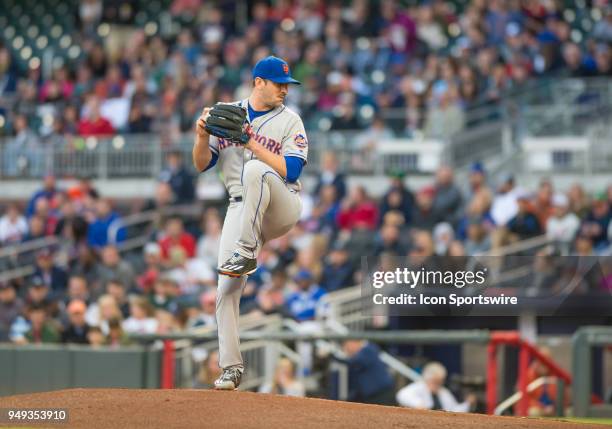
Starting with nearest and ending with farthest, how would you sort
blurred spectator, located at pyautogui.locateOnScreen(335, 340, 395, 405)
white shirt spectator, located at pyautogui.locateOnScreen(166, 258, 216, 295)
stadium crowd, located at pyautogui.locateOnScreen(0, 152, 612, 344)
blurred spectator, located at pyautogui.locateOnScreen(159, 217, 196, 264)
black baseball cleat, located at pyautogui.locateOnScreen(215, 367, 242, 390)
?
black baseball cleat, located at pyautogui.locateOnScreen(215, 367, 242, 390) < blurred spectator, located at pyautogui.locateOnScreen(335, 340, 395, 405) < stadium crowd, located at pyautogui.locateOnScreen(0, 152, 612, 344) < white shirt spectator, located at pyautogui.locateOnScreen(166, 258, 216, 295) < blurred spectator, located at pyautogui.locateOnScreen(159, 217, 196, 264)

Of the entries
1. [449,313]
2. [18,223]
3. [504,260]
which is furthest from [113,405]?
[18,223]

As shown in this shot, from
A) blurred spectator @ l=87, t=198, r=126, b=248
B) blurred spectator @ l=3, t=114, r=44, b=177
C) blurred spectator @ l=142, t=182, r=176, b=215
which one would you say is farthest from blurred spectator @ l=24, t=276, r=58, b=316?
blurred spectator @ l=3, t=114, r=44, b=177

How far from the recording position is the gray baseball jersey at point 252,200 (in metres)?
8.36

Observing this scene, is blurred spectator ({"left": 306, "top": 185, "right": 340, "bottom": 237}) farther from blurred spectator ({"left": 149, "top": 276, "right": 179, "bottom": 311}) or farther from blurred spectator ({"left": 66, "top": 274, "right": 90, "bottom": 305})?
blurred spectator ({"left": 66, "top": 274, "right": 90, "bottom": 305})

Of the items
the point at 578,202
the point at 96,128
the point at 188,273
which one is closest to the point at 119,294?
the point at 188,273

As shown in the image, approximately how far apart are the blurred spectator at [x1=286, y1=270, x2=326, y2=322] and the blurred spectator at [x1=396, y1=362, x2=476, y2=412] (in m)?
2.19

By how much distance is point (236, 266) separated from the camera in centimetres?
835

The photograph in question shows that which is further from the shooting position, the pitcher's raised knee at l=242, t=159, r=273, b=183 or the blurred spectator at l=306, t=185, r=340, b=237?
the blurred spectator at l=306, t=185, r=340, b=237

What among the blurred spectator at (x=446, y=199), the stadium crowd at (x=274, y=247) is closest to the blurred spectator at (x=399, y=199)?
the stadium crowd at (x=274, y=247)

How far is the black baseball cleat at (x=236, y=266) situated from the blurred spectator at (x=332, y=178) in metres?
8.63

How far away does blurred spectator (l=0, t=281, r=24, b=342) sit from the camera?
1567 centimetres

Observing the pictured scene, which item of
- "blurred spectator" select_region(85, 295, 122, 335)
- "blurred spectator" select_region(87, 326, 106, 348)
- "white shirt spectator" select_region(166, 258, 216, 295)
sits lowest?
"blurred spectator" select_region(87, 326, 106, 348)

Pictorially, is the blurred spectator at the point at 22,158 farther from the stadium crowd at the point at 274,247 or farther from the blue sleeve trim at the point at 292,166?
the blue sleeve trim at the point at 292,166

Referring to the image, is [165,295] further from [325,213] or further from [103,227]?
[103,227]
